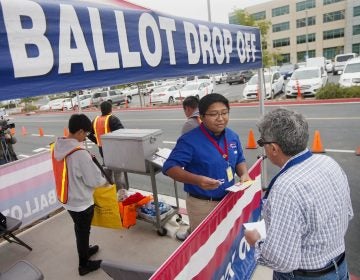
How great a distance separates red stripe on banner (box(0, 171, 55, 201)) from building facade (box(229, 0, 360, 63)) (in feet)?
168

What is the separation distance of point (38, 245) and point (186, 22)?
361 centimetres

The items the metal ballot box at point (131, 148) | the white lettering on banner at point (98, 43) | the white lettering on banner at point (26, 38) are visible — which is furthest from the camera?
the metal ballot box at point (131, 148)

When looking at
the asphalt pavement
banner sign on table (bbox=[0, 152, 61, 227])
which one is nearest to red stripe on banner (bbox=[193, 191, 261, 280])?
the asphalt pavement

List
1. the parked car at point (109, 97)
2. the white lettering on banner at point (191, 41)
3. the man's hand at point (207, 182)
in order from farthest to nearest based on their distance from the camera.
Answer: the parked car at point (109, 97) < the white lettering on banner at point (191, 41) < the man's hand at point (207, 182)

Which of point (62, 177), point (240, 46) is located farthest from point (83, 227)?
point (240, 46)

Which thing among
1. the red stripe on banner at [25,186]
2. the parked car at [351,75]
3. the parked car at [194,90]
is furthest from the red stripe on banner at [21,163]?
the parked car at [194,90]

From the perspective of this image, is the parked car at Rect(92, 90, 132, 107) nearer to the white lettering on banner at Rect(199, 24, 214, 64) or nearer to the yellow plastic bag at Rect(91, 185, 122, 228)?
the yellow plastic bag at Rect(91, 185, 122, 228)

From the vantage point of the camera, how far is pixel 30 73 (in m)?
1.87

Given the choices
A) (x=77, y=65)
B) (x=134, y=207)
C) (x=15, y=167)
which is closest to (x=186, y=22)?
(x=77, y=65)

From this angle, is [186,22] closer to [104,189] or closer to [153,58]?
[153,58]

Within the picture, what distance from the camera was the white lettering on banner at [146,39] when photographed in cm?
260

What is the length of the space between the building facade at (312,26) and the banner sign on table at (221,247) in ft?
172

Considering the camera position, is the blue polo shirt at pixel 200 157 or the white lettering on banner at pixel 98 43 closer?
the white lettering on banner at pixel 98 43

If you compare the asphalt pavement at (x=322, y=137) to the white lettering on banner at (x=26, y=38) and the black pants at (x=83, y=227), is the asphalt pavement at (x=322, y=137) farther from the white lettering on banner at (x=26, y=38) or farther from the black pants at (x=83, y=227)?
the white lettering on banner at (x=26, y=38)
